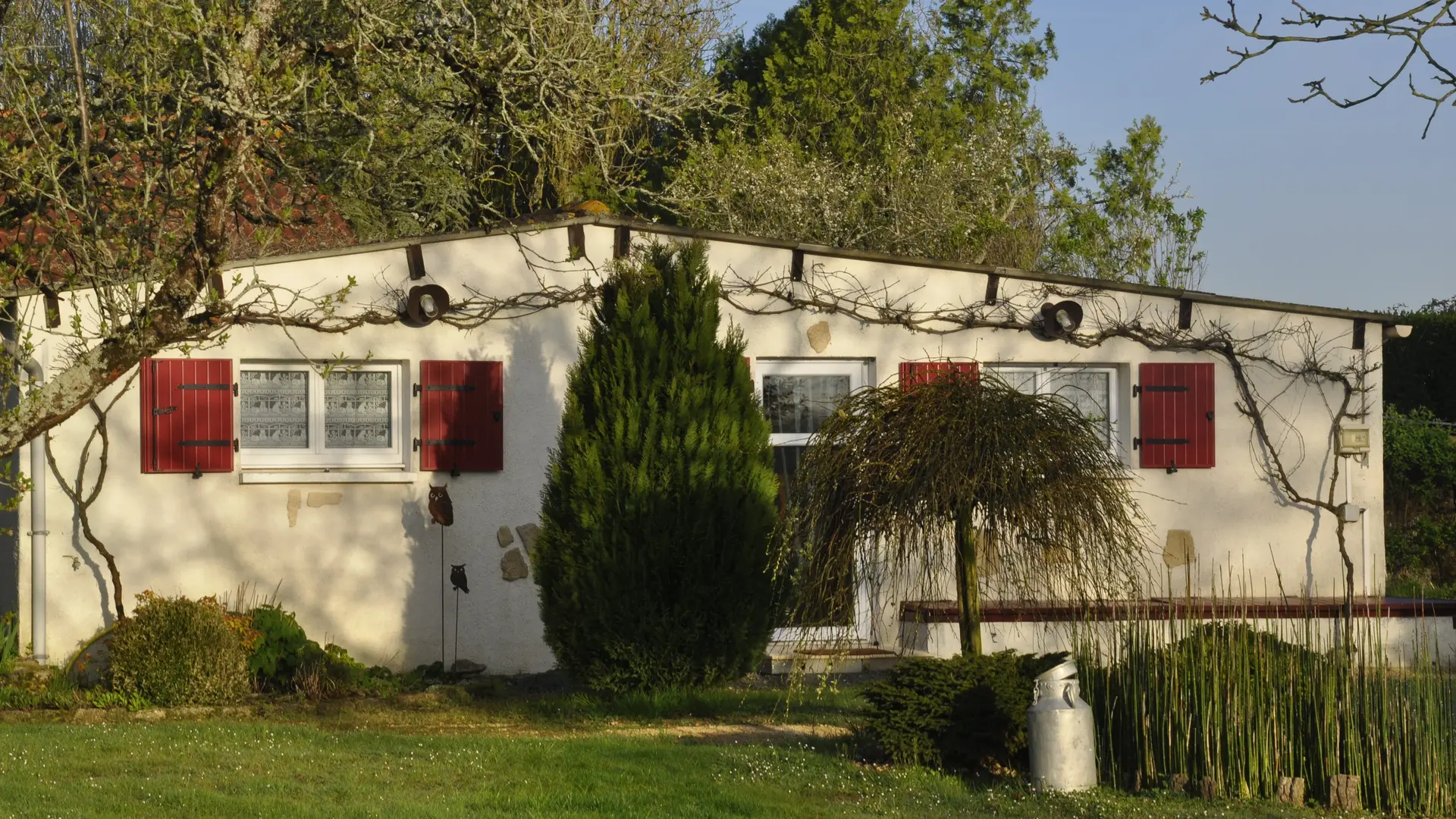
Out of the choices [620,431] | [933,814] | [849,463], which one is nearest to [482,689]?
[620,431]

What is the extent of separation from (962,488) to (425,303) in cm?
490

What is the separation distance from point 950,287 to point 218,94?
251 inches

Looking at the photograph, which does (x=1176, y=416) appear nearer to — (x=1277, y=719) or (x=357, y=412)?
(x=1277, y=719)

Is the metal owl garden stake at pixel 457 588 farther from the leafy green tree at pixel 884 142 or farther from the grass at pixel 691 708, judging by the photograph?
the leafy green tree at pixel 884 142

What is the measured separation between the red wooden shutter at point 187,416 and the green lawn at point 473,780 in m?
2.44

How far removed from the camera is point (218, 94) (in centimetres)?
604

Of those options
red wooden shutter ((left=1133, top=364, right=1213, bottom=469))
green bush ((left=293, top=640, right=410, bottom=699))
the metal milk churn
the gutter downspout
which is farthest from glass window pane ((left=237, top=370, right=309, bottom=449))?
red wooden shutter ((left=1133, top=364, right=1213, bottom=469))

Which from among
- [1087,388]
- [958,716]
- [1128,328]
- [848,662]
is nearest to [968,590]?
[958,716]

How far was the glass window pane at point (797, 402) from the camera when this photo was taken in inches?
436

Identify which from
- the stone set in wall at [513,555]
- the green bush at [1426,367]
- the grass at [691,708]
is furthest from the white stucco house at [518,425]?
the green bush at [1426,367]

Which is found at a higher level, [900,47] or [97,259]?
[900,47]

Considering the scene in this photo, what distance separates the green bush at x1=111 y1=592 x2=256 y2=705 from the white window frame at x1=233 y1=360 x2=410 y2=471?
1.44 m

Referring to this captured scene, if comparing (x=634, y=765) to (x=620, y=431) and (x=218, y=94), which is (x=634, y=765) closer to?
(x=620, y=431)

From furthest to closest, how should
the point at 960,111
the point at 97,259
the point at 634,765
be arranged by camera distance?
the point at 960,111 < the point at 634,765 < the point at 97,259
